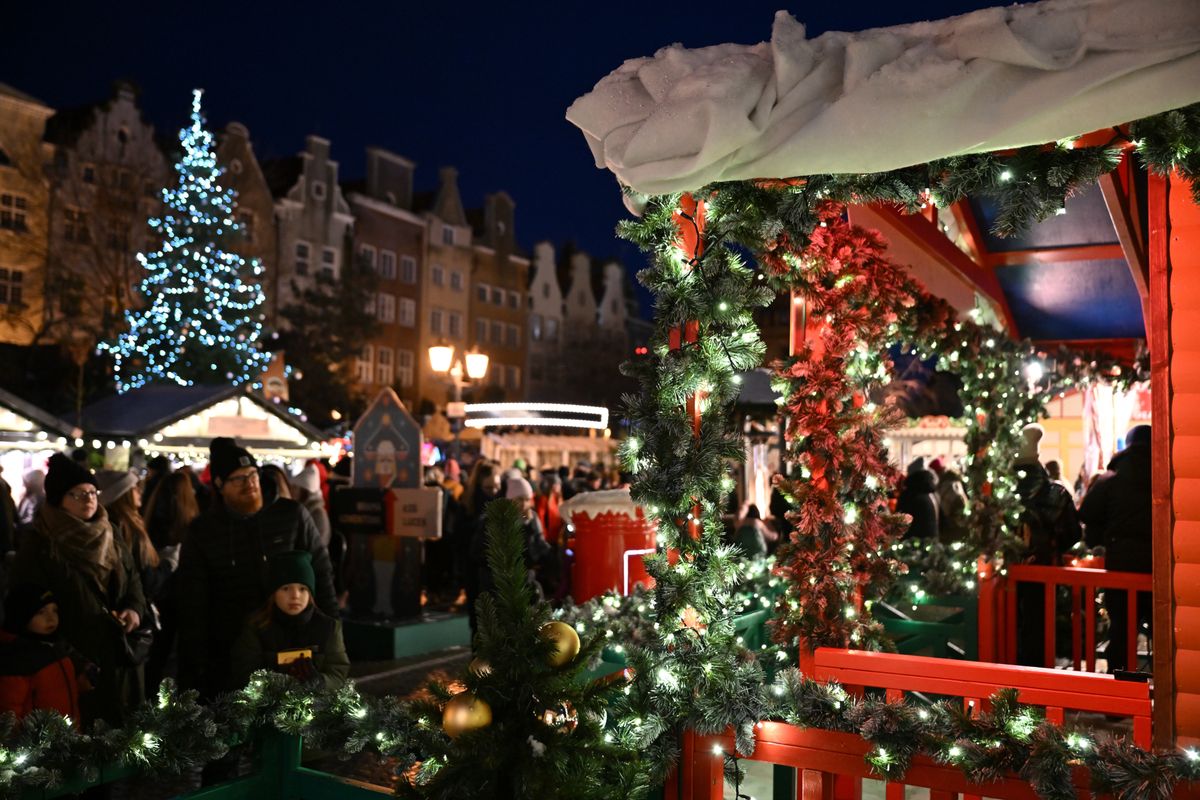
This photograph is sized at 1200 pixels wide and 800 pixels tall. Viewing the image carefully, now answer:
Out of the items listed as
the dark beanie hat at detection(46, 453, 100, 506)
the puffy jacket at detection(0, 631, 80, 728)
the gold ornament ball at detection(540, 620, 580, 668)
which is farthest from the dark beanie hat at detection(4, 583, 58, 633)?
the gold ornament ball at detection(540, 620, 580, 668)

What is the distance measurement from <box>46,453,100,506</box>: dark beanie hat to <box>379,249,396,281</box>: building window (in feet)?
148

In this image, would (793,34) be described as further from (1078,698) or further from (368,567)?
(368,567)

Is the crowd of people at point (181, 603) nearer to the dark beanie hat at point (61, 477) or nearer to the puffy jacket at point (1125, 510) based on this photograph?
the dark beanie hat at point (61, 477)

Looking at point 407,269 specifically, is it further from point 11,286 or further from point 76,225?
point 11,286

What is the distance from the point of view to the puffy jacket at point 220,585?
5184 millimetres

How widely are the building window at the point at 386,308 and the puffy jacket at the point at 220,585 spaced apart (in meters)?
45.5

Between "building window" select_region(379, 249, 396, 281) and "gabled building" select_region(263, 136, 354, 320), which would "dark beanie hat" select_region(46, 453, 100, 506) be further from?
"building window" select_region(379, 249, 396, 281)

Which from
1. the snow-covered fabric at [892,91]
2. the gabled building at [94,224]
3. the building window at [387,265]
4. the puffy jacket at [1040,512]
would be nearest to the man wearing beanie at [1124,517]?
the puffy jacket at [1040,512]

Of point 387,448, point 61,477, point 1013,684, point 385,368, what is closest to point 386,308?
point 385,368

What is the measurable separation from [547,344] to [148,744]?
2288 inches

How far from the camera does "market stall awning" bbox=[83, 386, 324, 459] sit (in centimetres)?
2217

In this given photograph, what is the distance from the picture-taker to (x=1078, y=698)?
469 cm

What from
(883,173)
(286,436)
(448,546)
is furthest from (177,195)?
(883,173)

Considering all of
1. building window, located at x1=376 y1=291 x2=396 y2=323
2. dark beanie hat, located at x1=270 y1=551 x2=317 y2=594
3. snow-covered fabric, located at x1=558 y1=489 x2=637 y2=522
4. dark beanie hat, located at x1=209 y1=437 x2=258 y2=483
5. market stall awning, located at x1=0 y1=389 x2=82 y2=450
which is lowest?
dark beanie hat, located at x1=270 y1=551 x2=317 y2=594
